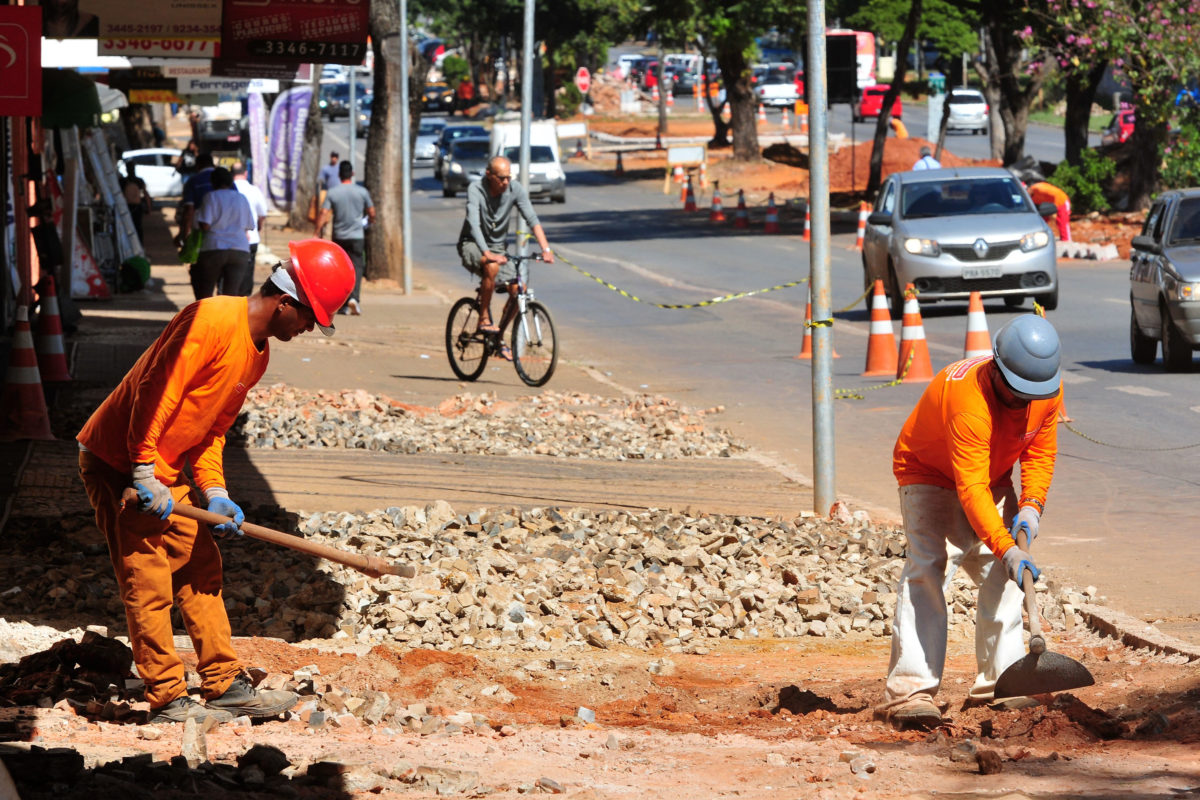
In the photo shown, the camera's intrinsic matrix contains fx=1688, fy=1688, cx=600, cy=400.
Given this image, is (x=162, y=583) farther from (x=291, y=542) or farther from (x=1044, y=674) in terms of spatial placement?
(x=1044, y=674)

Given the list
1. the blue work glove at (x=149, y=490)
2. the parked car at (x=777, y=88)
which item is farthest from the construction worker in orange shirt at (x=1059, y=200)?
the parked car at (x=777, y=88)

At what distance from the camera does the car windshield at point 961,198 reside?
20734 millimetres

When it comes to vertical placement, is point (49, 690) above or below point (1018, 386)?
below

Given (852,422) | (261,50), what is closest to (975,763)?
(852,422)

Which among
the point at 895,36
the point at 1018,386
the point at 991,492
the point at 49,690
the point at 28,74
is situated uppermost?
the point at 895,36

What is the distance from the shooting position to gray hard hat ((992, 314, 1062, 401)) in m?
5.51

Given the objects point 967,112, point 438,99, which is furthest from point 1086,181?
point 438,99

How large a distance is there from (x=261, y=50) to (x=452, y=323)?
3.37m

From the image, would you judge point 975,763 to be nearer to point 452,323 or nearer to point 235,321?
point 235,321

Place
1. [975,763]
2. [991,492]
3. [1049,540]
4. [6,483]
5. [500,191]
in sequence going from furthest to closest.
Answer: [500,191], [6,483], [1049,540], [991,492], [975,763]

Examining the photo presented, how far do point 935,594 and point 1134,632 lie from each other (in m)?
1.58

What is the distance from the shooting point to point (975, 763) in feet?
17.5

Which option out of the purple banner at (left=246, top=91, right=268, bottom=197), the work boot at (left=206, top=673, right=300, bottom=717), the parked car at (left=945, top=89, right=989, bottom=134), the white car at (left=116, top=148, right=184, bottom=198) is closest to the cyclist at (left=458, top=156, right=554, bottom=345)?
the work boot at (left=206, top=673, right=300, bottom=717)

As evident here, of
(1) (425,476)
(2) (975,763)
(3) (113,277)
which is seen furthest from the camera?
(3) (113,277)
